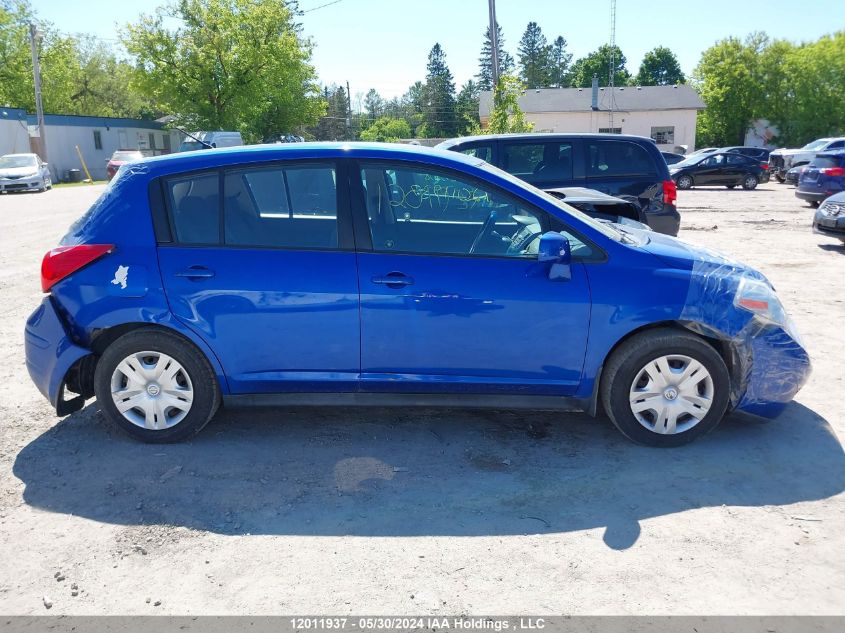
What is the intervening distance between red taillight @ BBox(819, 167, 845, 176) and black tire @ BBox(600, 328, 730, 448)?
15551 millimetres

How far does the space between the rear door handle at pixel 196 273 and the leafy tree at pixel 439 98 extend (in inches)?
3406

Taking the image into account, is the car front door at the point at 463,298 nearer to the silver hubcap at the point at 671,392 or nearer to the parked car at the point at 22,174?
the silver hubcap at the point at 671,392

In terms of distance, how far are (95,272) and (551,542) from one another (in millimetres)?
3015

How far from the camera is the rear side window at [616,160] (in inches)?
354

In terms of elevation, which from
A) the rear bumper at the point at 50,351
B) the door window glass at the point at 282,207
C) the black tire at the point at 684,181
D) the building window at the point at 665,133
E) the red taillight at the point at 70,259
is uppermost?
the building window at the point at 665,133

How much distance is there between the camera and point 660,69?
3433 inches

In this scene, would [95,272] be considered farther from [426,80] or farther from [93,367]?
[426,80]

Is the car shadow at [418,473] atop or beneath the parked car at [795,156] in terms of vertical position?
beneath

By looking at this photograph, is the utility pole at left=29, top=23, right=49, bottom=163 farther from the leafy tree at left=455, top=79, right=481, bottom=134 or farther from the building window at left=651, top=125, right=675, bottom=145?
the leafy tree at left=455, top=79, right=481, bottom=134

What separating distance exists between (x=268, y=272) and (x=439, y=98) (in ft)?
310

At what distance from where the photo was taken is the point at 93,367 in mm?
4461

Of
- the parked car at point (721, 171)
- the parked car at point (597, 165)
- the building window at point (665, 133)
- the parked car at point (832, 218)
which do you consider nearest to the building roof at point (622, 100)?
the building window at point (665, 133)

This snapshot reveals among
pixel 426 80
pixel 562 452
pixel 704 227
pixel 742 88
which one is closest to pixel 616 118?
pixel 742 88

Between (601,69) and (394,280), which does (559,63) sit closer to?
(601,69)
